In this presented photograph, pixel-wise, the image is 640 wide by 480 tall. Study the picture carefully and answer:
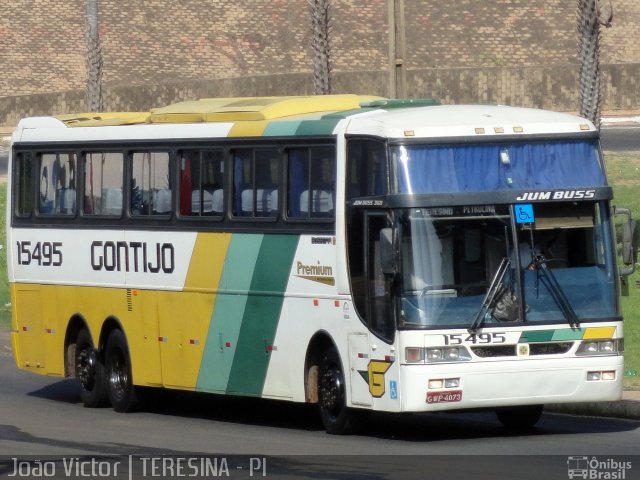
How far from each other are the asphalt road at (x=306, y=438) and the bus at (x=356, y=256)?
0.40 meters

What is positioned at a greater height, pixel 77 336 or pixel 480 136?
pixel 480 136

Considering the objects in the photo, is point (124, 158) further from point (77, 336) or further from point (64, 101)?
point (64, 101)

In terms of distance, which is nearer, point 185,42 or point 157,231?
point 157,231

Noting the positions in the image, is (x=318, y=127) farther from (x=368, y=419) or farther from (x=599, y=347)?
(x=599, y=347)

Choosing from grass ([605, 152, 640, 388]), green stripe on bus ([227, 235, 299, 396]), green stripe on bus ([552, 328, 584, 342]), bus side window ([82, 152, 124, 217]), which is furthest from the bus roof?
grass ([605, 152, 640, 388])

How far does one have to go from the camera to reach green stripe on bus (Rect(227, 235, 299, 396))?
623 inches

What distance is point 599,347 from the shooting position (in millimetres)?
14453

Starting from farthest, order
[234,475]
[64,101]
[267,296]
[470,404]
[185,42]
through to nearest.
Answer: [185,42] < [64,101] < [267,296] < [470,404] < [234,475]

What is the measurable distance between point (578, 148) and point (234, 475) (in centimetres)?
487

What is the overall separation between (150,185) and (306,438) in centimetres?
400

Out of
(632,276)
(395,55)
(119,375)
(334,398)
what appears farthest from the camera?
(632,276)

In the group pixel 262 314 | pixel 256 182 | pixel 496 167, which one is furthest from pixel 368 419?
pixel 496 167

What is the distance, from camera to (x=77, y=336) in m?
19.4

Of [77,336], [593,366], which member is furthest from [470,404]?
[77,336]
